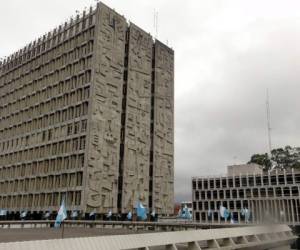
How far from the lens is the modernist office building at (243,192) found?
4309 inches

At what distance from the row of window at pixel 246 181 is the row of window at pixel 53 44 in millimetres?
65230

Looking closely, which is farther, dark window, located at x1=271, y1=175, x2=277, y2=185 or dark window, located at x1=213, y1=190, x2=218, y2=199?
dark window, located at x1=213, y1=190, x2=218, y2=199

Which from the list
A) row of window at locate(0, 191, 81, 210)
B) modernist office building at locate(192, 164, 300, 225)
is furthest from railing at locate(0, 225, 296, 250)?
modernist office building at locate(192, 164, 300, 225)

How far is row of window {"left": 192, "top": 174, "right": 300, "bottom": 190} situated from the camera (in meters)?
112

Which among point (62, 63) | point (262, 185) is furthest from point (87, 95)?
point (262, 185)

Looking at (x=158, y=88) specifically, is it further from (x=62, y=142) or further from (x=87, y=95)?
(x=62, y=142)

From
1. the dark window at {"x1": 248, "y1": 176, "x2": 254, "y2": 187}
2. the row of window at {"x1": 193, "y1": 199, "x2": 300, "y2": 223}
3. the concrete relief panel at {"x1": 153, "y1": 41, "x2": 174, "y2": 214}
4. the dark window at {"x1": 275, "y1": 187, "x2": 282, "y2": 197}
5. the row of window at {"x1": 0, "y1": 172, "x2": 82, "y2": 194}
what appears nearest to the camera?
the row of window at {"x1": 0, "y1": 172, "x2": 82, "y2": 194}

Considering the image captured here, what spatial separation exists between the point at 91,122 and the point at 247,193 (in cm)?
6106

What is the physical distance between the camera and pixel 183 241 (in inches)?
761

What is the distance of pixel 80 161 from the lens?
3268 inches

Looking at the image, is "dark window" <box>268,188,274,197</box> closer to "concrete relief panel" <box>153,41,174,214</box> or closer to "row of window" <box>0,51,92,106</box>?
"concrete relief panel" <box>153,41,174,214</box>

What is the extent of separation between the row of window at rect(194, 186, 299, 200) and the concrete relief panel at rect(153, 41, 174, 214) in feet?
93.0

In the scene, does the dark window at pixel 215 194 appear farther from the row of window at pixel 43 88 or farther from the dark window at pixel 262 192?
the row of window at pixel 43 88

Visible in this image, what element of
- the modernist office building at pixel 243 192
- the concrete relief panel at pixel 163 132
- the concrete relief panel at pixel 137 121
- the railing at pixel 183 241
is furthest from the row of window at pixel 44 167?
the railing at pixel 183 241
